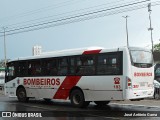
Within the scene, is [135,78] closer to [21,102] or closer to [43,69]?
[43,69]

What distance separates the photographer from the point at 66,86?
1683 cm

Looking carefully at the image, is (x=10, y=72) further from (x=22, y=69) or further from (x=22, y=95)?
(x=22, y=95)

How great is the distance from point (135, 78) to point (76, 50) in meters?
3.65

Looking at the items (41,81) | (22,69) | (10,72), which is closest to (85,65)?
(41,81)

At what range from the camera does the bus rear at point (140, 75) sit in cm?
1423

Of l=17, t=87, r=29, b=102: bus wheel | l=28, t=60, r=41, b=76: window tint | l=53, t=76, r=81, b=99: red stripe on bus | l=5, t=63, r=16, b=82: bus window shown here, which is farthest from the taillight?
l=5, t=63, r=16, b=82: bus window

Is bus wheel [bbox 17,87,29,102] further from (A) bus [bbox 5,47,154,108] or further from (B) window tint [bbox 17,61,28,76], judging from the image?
(B) window tint [bbox 17,61,28,76]

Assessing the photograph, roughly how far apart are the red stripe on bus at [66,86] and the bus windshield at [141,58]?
2.93m

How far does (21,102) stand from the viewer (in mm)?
19688

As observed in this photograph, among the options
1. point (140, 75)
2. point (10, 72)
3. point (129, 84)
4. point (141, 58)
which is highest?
point (141, 58)

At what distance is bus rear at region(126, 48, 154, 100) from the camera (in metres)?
14.2

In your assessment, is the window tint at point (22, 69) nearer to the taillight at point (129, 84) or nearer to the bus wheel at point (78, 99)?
the bus wheel at point (78, 99)

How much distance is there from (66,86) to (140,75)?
12.9ft

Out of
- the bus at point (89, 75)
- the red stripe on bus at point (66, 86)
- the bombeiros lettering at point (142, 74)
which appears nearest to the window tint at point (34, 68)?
the bus at point (89, 75)
